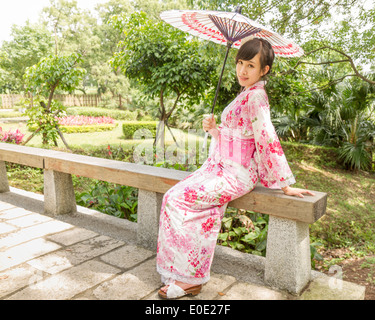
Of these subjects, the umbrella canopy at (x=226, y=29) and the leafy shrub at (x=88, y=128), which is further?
the leafy shrub at (x=88, y=128)

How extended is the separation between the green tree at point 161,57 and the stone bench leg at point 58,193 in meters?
3.75

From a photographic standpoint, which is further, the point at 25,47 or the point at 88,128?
the point at 25,47

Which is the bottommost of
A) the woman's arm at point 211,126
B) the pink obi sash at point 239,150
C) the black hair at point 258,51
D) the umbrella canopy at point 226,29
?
the pink obi sash at point 239,150

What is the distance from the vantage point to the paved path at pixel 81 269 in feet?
6.75

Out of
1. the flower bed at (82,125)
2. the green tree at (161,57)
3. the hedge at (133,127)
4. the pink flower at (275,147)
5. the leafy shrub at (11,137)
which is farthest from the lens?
the flower bed at (82,125)

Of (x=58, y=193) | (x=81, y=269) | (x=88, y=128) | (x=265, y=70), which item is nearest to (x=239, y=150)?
(x=265, y=70)

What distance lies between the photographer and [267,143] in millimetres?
2033

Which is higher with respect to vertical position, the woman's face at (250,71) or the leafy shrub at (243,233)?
the woman's face at (250,71)

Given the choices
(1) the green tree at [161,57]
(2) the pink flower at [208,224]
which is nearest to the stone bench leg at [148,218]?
(2) the pink flower at [208,224]

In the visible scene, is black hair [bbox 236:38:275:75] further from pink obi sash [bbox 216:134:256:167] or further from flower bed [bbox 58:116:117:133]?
flower bed [bbox 58:116:117:133]

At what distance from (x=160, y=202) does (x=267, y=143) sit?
108 centimetres

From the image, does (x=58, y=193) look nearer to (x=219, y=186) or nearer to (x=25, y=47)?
(x=219, y=186)

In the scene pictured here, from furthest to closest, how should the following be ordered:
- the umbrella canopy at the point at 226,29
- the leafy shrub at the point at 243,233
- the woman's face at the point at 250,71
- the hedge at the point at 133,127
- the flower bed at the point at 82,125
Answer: the flower bed at the point at 82,125 → the hedge at the point at 133,127 → the leafy shrub at the point at 243,233 → the umbrella canopy at the point at 226,29 → the woman's face at the point at 250,71

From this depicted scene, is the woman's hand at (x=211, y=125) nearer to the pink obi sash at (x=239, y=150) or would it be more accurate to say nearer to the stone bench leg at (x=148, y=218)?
the pink obi sash at (x=239, y=150)
